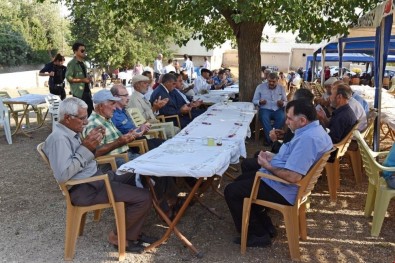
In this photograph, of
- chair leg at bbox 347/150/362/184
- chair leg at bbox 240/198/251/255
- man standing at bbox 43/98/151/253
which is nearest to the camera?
man standing at bbox 43/98/151/253

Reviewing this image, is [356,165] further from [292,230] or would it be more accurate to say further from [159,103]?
[159,103]

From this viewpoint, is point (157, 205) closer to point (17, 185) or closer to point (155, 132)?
point (155, 132)

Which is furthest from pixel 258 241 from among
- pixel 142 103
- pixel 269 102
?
pixel 269 102

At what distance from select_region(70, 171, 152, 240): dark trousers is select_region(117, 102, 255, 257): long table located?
17 cm

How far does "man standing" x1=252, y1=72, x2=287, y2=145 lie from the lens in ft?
23.9

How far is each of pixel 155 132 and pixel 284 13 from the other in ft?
7.62

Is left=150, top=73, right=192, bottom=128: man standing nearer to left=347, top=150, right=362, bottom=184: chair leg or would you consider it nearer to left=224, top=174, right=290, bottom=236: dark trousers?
left=347, top=150, right=362, bottom=184: chair leg

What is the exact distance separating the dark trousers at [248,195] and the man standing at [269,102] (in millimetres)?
3977

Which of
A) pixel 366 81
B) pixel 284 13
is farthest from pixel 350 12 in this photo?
pixel 366 81

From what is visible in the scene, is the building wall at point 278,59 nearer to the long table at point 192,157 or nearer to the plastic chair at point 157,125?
the plastic chair at point 157,125

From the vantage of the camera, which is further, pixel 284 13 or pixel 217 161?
pixel 284 13

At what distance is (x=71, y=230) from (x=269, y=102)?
4.99 m

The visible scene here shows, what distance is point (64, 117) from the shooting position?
3.04m

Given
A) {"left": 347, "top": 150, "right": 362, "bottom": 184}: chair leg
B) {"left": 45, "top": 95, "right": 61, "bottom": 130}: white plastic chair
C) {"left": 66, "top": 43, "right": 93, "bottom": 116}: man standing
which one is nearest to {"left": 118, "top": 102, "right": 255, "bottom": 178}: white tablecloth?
{"left": 347, "top": 150, "right": 362, "bottom": 184}: chair leg
